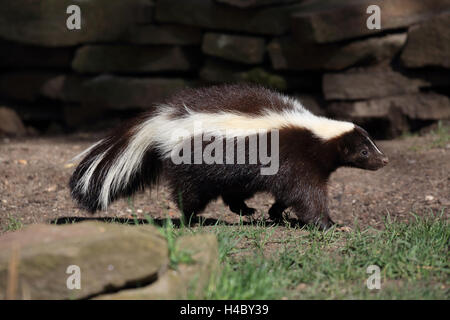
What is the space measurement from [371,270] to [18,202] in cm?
350

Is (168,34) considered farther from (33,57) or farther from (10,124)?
(10,124)

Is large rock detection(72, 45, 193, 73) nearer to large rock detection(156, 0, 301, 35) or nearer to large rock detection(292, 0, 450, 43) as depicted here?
large rock detection(156, 0, 301, 35)

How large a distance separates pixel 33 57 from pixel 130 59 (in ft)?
5.85

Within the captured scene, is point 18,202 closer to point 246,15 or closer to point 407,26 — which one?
point 246,15

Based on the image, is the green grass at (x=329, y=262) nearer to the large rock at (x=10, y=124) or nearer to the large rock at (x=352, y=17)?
the large rock at (x=352, y=17)

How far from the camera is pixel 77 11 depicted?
8.74 meters

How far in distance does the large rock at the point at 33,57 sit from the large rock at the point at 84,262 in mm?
6666

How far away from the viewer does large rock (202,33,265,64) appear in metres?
8.10

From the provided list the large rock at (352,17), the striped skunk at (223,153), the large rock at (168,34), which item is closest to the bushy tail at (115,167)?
the striped skunk at (223,153)

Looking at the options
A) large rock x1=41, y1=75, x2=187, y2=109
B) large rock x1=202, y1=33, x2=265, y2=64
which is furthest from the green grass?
large rock x1=41, y1=75, x2=187, y2=109

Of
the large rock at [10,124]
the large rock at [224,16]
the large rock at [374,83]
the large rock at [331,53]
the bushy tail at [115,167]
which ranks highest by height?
the large rock at [224,16]

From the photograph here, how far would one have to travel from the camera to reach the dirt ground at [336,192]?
18.7 feet

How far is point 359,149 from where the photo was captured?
5133mm

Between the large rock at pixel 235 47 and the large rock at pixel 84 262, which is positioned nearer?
the large rock at pixel 84 262
